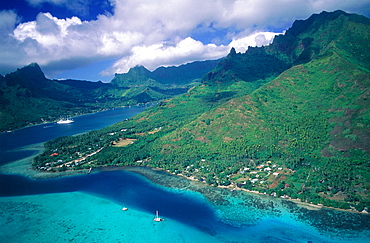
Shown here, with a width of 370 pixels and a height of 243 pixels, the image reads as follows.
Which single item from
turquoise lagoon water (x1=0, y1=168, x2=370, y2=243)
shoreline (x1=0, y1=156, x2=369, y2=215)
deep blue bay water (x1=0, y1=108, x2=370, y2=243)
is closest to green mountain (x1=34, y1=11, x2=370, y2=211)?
shoreline (x1=0, y1=156, x2=369, y2=215)

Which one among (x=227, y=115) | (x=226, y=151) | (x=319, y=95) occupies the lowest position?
(x=226, y=151)

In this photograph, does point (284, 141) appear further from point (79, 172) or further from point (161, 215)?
point (79, 172)

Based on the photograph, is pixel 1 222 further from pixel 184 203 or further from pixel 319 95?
pixel 319 95

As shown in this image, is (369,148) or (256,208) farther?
(369,148)

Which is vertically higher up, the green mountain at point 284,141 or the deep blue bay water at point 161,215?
the green mountain at point 284,141

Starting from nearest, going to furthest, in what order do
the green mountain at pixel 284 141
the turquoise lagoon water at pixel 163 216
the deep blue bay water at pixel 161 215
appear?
the turquoise lagoon water at pixel 163 216 → the deep blue bay water at pixel 161 215 → the green mountain at pixel 284 141

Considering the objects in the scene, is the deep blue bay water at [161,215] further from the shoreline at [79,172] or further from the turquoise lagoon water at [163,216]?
the shoreline at [79,172]

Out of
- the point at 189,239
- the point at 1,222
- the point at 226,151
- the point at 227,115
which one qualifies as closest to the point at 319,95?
the point at 227,115

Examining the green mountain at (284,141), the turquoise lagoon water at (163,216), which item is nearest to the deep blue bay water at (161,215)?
the turquoise lagoon water at (163,216)

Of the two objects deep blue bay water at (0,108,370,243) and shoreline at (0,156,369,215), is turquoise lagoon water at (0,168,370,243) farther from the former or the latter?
shoreline at (0,156,369,215)
